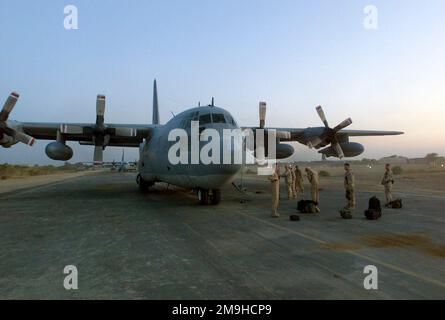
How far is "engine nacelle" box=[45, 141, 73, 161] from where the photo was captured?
18.6 m

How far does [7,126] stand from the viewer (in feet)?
58.8

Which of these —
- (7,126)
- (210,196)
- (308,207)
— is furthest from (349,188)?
(7,126)

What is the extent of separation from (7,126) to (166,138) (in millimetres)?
8061

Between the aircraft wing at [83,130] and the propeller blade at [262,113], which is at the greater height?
the propeller blade at [262,113]

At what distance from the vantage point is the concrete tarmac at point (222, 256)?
4906 millimetres

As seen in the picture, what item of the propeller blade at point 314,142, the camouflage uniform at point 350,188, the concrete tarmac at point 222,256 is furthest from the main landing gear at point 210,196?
the propeller blade at point 314,142

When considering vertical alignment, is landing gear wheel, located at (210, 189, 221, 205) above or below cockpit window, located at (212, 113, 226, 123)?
below

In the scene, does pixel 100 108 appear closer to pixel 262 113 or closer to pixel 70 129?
pixel 70 129

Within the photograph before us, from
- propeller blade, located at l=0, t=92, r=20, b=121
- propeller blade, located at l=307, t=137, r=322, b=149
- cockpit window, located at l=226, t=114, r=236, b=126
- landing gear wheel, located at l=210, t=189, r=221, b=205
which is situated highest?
propeller blade, located at l=0, t=92, r=20, b=121

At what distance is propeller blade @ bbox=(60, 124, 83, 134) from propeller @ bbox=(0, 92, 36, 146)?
1521 millimetres

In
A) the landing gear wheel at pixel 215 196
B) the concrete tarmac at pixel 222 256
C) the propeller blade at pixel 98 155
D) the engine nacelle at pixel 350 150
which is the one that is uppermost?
the engine nacelle at pixel 350 150

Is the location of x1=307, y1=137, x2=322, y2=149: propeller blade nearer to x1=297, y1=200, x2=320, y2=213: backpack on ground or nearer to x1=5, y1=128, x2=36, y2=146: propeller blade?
x1=297, y1=200, x2=320, y2=213: backpack on ground

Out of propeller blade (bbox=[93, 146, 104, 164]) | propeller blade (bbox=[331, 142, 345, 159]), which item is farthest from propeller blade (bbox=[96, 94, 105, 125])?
propeller blade (bbox=[331, 142, 345, 159])

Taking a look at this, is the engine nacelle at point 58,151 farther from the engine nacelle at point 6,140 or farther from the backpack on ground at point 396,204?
the backpack on ground at point 396,204
